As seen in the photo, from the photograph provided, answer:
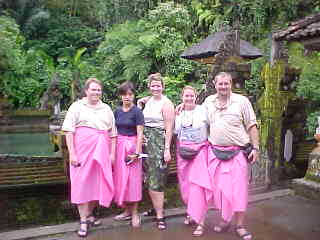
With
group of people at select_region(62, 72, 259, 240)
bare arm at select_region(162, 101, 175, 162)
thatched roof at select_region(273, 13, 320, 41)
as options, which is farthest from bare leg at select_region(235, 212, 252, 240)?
thatched roof at select_region(273, 13, 320, 41)

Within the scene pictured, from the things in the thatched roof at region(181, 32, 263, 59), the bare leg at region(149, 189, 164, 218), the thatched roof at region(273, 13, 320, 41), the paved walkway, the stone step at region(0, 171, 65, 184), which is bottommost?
the paved walkway

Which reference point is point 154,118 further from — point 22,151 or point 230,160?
point 22,151

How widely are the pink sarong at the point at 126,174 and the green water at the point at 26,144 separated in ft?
18.4

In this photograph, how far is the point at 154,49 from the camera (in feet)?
44.2

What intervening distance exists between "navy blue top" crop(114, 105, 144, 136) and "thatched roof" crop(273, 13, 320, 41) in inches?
90.1

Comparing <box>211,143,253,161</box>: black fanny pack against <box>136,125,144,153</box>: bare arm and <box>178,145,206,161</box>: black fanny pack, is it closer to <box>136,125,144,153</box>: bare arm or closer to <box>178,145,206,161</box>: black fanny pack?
<box>178,145,206,161</box>: black fanny pack

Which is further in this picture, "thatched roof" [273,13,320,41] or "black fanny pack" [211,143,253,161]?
"thatched roof" [273,13,320,41]

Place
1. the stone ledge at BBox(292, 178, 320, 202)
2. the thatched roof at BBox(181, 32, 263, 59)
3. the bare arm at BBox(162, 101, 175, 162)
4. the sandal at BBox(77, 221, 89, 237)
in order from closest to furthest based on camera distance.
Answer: the sandal at BBox(77, 221, 89, 237)
the bare arm at BBox(162, 101, 175, 162)
the stone ledge at BBox(292, 178, 320, 202)
the thatched roof at BBox(181, 32, 263, 59)

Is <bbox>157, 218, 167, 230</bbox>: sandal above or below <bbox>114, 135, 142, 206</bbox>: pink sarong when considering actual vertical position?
below

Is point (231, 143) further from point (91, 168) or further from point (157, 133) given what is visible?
point (91, 168)

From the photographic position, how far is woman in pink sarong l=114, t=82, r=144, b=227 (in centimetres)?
375

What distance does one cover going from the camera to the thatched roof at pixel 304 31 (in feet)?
14.6

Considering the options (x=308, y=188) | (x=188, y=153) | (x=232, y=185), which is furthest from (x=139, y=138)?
(x=308, y=188)

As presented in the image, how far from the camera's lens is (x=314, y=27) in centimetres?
450
